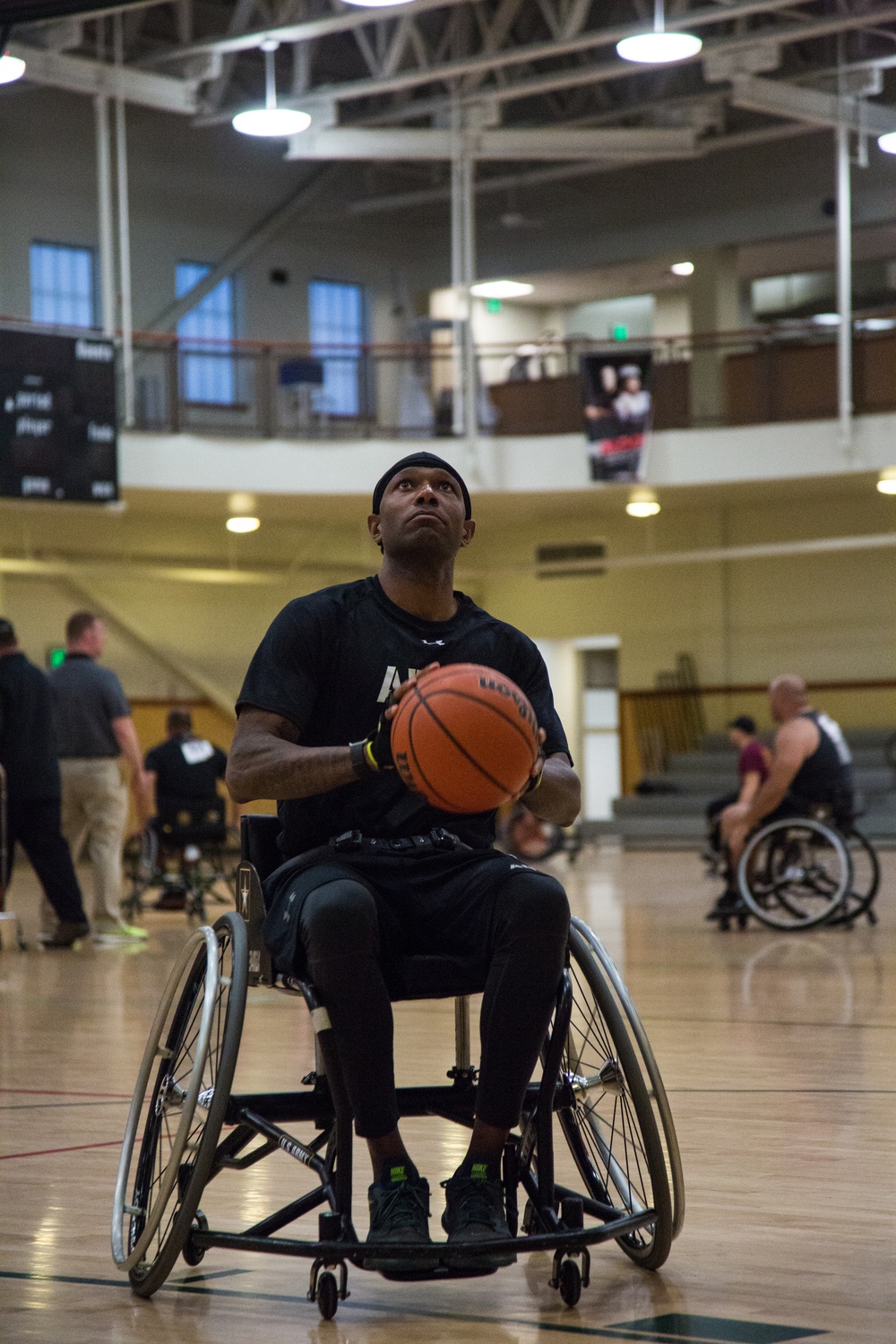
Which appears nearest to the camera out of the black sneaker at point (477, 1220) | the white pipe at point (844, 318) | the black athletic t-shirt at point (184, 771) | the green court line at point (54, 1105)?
the black sneaker at point (477, 1220)

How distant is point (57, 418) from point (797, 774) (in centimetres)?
812

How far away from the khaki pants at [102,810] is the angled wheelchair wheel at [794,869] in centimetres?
306

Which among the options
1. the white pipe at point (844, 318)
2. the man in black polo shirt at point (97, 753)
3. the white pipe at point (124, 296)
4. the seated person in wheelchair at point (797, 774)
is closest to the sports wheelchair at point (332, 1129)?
the man in black polo shirt at point (97, 753)

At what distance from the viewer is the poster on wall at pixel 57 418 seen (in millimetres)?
15047

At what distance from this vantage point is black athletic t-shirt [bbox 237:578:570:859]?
2885 millimetres

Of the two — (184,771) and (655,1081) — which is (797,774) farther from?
(655,1081)

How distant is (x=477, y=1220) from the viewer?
2.57 m

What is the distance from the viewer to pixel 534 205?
21266 mm

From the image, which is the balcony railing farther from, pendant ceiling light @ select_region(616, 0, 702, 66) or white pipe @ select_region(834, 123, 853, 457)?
pendant ceiling light @ select_region(616, 0, 702, 66)

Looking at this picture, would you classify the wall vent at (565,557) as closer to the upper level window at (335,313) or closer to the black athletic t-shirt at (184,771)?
the upper level window at (335,313)

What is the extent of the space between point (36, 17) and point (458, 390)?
1340 cm

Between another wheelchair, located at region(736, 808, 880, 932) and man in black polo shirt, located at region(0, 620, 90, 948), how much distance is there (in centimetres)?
333

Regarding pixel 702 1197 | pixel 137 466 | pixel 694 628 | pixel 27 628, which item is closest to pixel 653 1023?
pixel 702 1197

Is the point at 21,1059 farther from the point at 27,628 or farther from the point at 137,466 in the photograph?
the point at 27,628
